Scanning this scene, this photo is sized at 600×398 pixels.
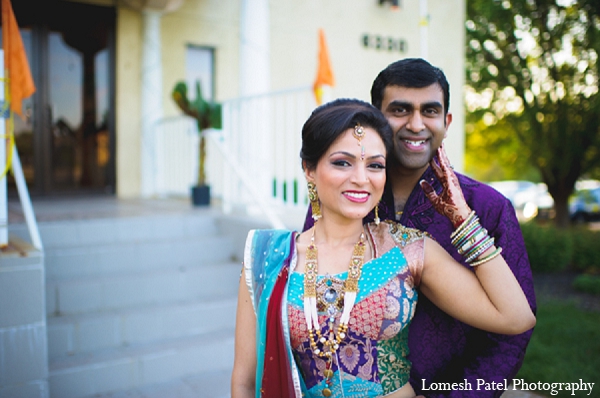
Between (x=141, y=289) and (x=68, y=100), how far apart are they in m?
4.49

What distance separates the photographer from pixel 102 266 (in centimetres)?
441

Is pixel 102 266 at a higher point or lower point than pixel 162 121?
lower

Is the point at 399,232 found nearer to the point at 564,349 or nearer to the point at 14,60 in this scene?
the point at 14,60

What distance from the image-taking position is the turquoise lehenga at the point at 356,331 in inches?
67.7

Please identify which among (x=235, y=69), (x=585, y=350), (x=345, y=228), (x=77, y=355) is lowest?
(x=585, y=350)

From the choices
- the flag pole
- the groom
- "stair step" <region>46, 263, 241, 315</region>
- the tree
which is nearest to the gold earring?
the groom

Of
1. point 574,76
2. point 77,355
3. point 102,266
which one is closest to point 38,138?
point 102,266

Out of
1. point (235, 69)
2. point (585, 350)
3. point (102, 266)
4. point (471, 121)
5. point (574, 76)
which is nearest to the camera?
point (102, 266)

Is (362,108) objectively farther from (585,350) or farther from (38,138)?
(38,138)

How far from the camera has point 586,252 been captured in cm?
1053

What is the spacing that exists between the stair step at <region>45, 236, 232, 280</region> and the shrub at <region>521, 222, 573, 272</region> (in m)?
6.97

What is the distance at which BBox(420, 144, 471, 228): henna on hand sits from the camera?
1672 mm

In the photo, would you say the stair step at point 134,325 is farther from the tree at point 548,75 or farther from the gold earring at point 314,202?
A: the tree at point 548,75

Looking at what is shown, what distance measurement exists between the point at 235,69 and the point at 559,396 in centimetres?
→ 660
